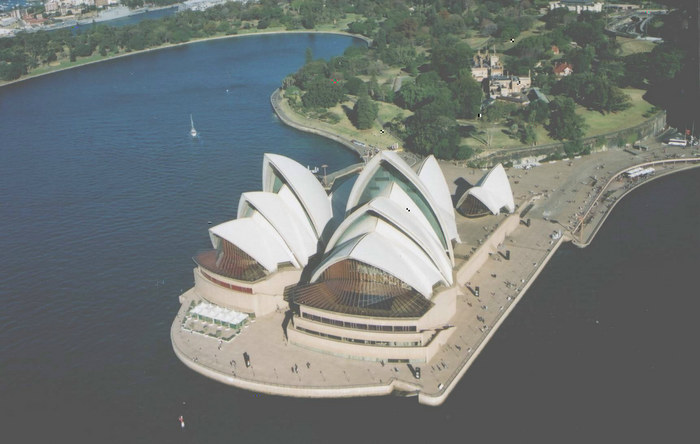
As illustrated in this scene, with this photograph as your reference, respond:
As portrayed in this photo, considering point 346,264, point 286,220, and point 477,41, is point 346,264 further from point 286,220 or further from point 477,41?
point 477,41

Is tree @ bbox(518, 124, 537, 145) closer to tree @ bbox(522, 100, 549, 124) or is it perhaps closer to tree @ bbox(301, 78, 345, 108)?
tree @ bbox(522, 100, 549, 124)

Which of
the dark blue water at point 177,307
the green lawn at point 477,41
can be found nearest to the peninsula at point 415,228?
the dark blue water at point 177,307

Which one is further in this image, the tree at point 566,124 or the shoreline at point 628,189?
the tree at point 566,124

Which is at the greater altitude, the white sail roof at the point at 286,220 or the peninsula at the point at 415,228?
the white sail roof at the point at 286,220

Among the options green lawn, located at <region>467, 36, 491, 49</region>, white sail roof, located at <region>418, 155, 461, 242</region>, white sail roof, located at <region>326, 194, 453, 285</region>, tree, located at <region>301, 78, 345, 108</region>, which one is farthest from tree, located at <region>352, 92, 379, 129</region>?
green lawn, located at <region>467, 36, 491, 49</region>

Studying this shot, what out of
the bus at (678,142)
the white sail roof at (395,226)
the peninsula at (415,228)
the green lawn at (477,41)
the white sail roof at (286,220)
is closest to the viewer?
the peninsula at (415,228)

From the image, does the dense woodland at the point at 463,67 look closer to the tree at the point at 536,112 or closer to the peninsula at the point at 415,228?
the tree at the point at 536,112
